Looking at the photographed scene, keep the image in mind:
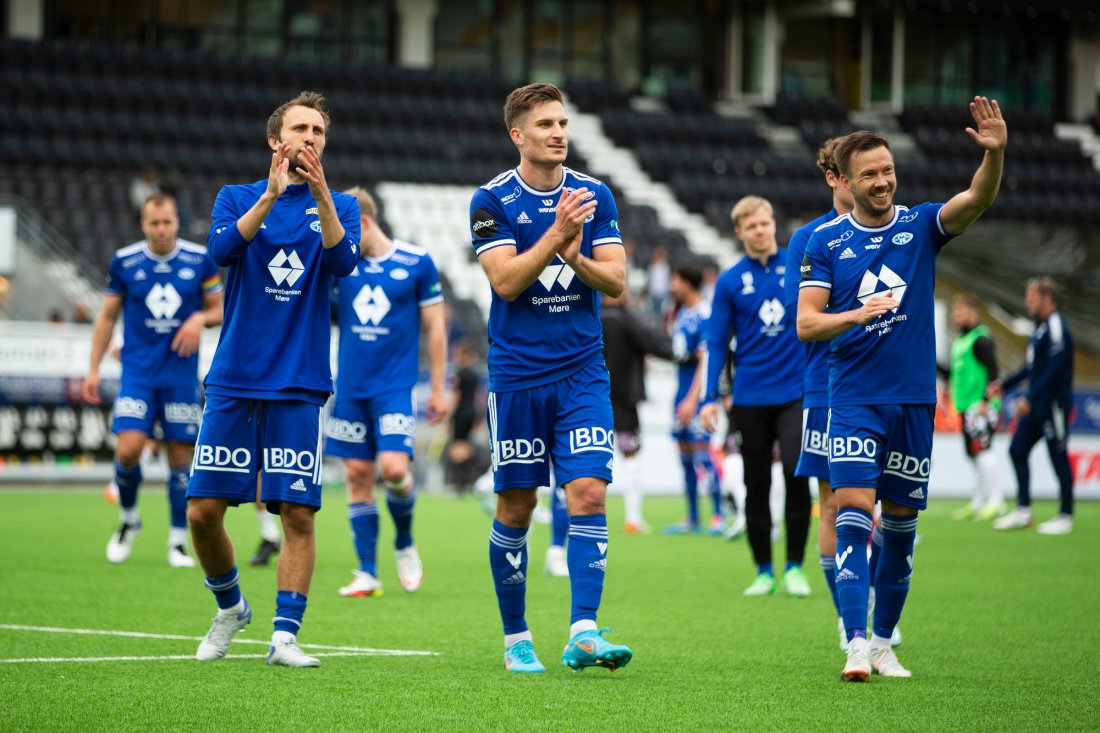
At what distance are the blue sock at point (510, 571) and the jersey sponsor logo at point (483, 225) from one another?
3.87 ft

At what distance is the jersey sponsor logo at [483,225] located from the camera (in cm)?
609

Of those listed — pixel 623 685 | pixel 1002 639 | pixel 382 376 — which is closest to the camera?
pixel 623 685

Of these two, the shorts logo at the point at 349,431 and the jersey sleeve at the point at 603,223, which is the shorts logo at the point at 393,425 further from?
the jersey sleeve at the point at 603,223

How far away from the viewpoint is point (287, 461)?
620cm

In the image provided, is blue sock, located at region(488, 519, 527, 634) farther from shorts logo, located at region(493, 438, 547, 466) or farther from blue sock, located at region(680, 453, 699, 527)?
blue sock, located at region(680, 453, 699, 527)

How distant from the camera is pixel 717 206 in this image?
31.8m

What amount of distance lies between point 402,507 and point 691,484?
576 cm

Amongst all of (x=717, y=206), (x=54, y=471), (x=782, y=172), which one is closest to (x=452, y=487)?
(x=54, y=471)

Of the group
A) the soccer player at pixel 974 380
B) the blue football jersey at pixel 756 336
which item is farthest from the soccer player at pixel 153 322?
the soccer player at pixel 974 380

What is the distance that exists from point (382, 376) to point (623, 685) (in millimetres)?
3630

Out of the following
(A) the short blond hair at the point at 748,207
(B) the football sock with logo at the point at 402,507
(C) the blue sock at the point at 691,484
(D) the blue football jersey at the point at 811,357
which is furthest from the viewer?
(C) the blue sock at the point at 691,484

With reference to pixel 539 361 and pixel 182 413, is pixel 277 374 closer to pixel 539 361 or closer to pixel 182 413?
pixel 539 361

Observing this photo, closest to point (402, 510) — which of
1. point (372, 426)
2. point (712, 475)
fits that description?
Answer: point (372, 426)

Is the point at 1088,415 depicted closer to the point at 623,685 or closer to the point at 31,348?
the point at 31,348
